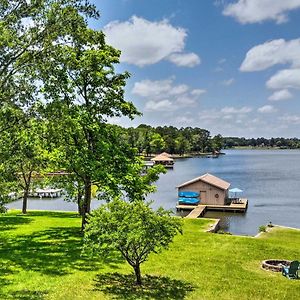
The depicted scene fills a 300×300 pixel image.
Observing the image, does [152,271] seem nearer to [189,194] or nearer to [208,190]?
[189,194]

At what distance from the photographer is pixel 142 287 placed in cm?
1520

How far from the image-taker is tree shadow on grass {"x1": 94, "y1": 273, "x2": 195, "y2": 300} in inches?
561

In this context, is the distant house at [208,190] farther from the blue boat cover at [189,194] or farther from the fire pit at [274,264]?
the fire pit at [274,264]

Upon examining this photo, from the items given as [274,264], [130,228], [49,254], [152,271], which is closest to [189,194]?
[274,264]

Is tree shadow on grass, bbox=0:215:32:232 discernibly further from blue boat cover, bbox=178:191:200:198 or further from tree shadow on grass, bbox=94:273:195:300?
blue boat cover, bbox=178:191:200:198

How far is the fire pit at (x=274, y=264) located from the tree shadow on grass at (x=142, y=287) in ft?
16.2

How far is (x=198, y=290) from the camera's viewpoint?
15195mm

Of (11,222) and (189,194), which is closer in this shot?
(11,222)

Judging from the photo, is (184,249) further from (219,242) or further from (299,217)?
(299,217)

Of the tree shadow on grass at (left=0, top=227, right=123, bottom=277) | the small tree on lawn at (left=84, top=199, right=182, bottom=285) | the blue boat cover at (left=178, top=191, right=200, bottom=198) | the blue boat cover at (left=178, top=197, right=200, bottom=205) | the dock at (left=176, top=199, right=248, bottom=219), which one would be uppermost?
the small tree on lawn at (left=84, top=199, right=182, bottom=285)

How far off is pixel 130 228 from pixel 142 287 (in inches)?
107

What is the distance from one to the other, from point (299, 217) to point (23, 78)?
43.2 metres

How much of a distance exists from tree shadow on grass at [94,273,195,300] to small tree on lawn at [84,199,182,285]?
1.16 meters

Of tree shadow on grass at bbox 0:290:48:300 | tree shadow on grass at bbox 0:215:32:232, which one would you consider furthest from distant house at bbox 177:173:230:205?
tree shadow on grass at bbox 0:290:48:300
